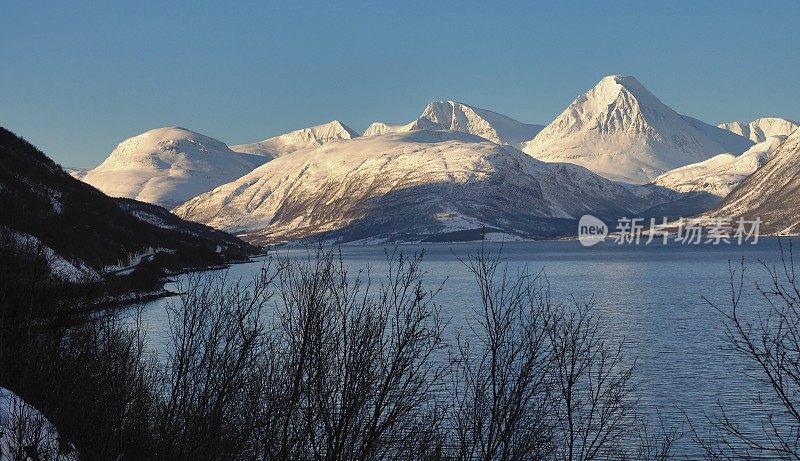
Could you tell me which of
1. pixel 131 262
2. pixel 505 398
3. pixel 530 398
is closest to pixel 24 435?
pixel 505 398

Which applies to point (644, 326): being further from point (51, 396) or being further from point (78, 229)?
point (78, 229)

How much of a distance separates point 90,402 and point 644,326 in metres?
53.8

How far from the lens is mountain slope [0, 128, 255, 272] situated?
259 feet

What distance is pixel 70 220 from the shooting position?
10656 cm

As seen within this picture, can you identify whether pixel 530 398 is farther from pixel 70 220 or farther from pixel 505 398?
pixel 70 220

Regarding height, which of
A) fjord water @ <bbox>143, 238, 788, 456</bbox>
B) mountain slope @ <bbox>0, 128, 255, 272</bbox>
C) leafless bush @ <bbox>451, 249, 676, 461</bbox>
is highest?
mountain slope @ <bbox>0, 128, 255, 272</bbox>

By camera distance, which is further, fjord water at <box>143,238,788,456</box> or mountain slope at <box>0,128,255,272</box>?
mountain slope at <box>0,128,255,272</box>

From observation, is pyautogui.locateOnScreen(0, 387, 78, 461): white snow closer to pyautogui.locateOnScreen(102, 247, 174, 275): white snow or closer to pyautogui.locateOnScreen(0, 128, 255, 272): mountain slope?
pyautogui.locateOnScreen(0, 128, 255, 272): mountain slope

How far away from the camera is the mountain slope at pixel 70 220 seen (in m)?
79.0

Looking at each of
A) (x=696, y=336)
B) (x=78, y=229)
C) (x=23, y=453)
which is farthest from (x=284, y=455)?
(x=78, y=229)

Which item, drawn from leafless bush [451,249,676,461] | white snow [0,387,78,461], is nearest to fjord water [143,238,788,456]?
leafless bush [451,249,676,461]

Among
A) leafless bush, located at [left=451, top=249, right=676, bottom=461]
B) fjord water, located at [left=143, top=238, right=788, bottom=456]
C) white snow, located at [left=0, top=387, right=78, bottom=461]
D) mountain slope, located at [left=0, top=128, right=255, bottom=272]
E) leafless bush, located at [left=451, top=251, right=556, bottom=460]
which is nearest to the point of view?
white snow, located at [left=0, top=387, right=78, bottom=461]

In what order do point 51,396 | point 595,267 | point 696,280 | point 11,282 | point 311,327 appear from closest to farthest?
point 311,327, point 51,396, point 11,282, point 696,280, point 595,267

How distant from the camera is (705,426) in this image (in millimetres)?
35000
